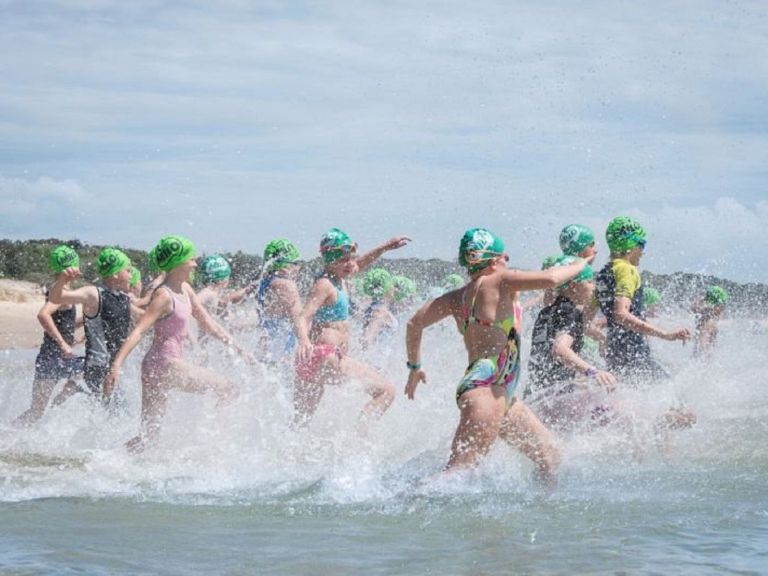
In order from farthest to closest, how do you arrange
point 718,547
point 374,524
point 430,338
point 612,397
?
point 430,338, point 612,397, point 374,524, point 718,547

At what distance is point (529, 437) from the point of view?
6.82 m

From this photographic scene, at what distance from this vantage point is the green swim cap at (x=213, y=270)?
38.2 feet

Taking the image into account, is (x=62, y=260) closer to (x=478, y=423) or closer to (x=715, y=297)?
(x=478, y=423)

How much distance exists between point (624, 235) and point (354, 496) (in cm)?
290

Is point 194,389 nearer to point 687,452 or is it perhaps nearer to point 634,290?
point 634,290

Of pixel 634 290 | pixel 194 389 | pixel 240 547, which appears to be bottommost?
pixel 240 547

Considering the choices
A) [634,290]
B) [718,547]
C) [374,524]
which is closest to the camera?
[718,547]

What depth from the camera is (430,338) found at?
1697cm

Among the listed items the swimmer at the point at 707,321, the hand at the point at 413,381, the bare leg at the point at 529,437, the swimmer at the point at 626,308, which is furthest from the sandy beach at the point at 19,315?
the bare leg at the point at 529,437

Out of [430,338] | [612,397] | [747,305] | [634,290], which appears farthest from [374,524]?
[747,305]

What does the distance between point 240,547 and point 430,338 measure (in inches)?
430

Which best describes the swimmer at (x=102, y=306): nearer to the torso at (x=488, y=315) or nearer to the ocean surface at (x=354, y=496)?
the ocean surface at (x=354, y=496)

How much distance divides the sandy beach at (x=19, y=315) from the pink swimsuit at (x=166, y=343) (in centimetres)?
1622

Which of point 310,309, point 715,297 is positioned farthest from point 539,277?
point 715,297
